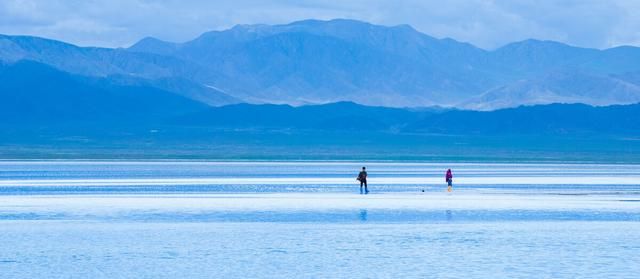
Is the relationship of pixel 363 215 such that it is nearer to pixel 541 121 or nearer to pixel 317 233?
pixel 317 233

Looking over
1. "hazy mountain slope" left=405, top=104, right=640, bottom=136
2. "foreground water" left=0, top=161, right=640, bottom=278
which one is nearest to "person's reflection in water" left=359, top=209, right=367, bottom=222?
"foreground water" left=0, top=161, right=640, bottom=278

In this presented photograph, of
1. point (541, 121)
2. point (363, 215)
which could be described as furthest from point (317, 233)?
point (541, 121)

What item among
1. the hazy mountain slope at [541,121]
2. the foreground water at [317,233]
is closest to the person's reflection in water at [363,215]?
the foreground water at [317,233]

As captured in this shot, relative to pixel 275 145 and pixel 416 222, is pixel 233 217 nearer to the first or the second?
pixel 416 222

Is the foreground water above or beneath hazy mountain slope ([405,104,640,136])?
beneath

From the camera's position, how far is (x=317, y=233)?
29250 mm

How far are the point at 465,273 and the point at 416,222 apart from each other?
968 cm

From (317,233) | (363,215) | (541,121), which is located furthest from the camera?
(541,121)

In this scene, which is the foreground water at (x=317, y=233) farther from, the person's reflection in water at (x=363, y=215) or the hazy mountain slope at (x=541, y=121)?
the hazy mountain slope at (x=541, y=121)

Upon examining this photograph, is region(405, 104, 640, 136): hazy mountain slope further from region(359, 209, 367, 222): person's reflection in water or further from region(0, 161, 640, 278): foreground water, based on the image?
region(359, 209, 367, 222): person's reflection in water

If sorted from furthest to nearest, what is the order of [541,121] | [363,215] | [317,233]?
[541,121], [363,215], [317,233]

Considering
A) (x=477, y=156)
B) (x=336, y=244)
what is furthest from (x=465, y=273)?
(x=477, y=156)

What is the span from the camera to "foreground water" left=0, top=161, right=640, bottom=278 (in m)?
23.1

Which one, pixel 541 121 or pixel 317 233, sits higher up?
pixel 541 121
